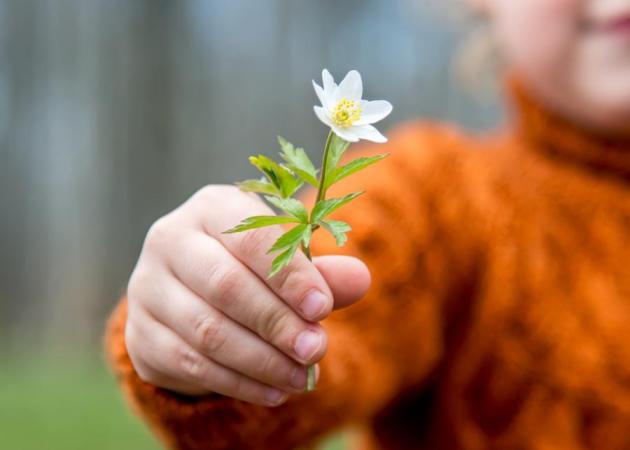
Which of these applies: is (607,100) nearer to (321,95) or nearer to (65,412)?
(321,95)

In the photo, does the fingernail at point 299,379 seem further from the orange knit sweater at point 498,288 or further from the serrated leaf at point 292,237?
the orange knit sweater at point 498,288

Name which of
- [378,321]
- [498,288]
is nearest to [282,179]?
[378,321]

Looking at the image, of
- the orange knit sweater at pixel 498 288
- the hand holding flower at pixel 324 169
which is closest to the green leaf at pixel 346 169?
the hand holding flower at pixel 324 169

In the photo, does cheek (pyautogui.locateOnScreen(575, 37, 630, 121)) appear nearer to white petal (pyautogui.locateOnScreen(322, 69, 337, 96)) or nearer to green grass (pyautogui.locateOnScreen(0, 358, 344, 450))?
white petal (pyautogui.locateOnScreen(322, 69, 337, 96))


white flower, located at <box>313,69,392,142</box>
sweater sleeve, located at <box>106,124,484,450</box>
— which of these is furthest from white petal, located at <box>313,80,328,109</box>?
sweater sleeve, located at <box>106,124,484,450</box>

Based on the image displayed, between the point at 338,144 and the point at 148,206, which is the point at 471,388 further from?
the point at 148,206

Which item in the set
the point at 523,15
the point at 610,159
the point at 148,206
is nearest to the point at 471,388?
the point at 610,159
